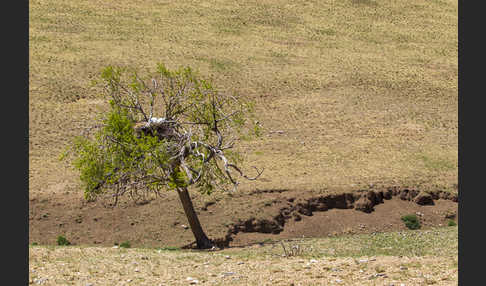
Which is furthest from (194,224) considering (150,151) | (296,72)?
(296,72)

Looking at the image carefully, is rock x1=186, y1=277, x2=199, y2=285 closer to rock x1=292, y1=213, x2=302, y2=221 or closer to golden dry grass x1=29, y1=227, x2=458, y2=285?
golden dry grass x1=29, y1=227, x2=458, y2=285

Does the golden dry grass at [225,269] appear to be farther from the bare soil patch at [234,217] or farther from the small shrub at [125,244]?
the bare soil patch at [234,217]

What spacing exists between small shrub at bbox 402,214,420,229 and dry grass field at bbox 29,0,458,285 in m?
0.76

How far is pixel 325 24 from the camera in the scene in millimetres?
74500

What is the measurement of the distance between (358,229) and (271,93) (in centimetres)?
2589

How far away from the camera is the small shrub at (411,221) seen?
Answer: 31.1 meters

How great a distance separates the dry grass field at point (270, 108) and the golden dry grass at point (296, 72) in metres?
0.20

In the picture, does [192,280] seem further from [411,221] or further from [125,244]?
[411,221]

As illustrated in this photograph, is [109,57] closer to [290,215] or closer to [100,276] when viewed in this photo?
[290,215]

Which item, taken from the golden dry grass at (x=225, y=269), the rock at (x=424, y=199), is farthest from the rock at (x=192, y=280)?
the rock at (x=424, y=199)

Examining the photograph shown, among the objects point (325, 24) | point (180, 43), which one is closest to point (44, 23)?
point (180, 43)

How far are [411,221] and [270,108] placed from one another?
22156 mm

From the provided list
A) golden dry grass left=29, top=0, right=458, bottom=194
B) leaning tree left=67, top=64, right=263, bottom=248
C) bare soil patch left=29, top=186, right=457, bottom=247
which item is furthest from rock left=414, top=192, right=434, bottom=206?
leaning tree left=67, top=64, right=263, bottom=248

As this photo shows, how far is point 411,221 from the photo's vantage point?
3147cm
